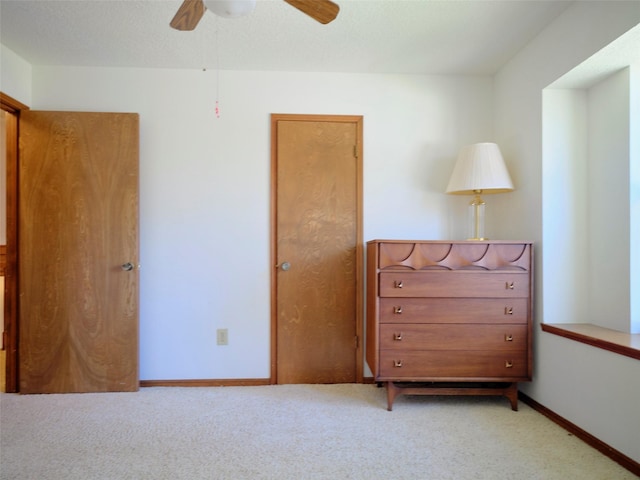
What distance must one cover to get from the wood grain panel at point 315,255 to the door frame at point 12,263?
68.6 inches

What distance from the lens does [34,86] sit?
2.68 meters

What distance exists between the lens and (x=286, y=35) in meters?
2.29

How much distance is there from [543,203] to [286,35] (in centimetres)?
181

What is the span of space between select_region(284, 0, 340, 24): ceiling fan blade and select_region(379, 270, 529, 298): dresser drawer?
1365 millimetres

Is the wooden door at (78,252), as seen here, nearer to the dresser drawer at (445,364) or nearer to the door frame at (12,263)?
the door frame at (12,263)

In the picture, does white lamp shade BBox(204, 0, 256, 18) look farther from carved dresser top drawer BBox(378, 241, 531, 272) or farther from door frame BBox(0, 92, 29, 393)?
door frame BBox(0, 92, 29, 393)

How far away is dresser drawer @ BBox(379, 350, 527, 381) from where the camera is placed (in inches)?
88.6

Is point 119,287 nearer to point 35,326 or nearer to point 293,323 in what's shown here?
point 35,326

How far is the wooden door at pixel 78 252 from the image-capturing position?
2557mm

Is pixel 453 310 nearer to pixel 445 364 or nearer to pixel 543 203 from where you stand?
pixel 445 364

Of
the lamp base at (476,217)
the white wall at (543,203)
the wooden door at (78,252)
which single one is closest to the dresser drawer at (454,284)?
the white wall at (543,203)

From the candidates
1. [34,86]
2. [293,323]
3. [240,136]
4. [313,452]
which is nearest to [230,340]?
[293,323]

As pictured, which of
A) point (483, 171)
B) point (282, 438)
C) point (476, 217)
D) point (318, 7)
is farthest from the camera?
point (476, 217)

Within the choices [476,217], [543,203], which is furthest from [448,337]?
[543,203]
